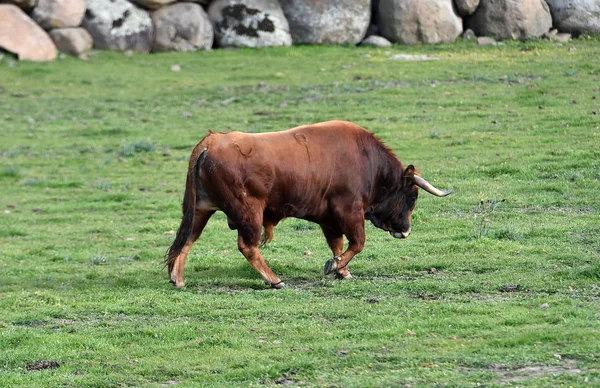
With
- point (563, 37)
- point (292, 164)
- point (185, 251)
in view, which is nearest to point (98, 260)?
point (185, 251)

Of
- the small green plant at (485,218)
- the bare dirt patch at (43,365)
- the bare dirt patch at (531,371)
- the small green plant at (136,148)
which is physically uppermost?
the bare dirt patch at (531,371)

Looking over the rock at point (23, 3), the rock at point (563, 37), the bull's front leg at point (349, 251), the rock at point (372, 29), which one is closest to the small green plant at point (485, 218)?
the bull's front leg at point (349, 251)

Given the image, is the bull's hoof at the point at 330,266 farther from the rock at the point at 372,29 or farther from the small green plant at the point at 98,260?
the rock at the point at 372,29

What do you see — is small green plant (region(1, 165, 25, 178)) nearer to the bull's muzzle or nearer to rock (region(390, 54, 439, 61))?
the bull's muzzle

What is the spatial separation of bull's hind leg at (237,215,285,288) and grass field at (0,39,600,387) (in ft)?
0.87

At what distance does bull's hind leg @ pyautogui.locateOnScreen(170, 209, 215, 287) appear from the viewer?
11.4 meters

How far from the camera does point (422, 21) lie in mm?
27750

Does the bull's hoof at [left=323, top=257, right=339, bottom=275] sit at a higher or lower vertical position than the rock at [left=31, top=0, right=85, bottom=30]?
higher

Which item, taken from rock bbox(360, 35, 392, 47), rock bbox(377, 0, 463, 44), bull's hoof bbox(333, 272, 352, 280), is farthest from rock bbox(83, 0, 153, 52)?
bull's hoof bbox(333, 272, 352, 280)

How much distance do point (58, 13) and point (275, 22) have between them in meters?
5.58

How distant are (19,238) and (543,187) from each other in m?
7.37

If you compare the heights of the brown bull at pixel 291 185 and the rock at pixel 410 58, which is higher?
the brown bull at pixel 291 185

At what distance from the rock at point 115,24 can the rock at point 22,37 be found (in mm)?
1388

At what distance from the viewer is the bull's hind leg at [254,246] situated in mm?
11055
